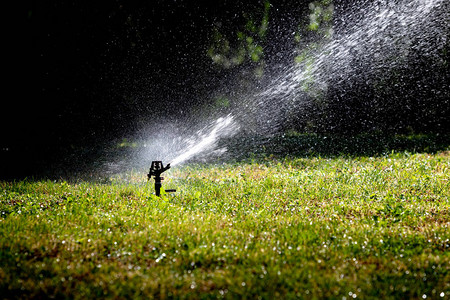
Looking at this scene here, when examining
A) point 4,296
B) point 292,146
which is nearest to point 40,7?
point 292,146

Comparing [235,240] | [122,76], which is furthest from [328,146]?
[122,76]

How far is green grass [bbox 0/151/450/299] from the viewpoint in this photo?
2.50 meters

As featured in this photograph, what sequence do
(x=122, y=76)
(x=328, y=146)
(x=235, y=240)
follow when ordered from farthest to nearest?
(x=122, y=76) < (x=328, y=146) < (x=235, y=240)

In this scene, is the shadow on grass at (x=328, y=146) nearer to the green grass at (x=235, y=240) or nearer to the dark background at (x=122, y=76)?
the dark background at (x=122, y=76)

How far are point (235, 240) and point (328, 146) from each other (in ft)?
24.5

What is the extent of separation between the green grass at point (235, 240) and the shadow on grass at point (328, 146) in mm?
3311

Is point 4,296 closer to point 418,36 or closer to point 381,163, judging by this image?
point 381,163

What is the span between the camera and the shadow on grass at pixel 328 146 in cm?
909

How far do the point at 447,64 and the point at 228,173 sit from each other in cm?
1150

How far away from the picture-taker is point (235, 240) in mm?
3352

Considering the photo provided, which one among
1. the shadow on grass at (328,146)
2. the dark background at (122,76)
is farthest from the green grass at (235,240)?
the dark background at (122,76)

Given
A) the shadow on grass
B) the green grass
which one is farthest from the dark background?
the green grass

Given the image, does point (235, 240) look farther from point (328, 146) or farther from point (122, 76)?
point (122, 76)

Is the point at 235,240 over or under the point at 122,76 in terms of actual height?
under
